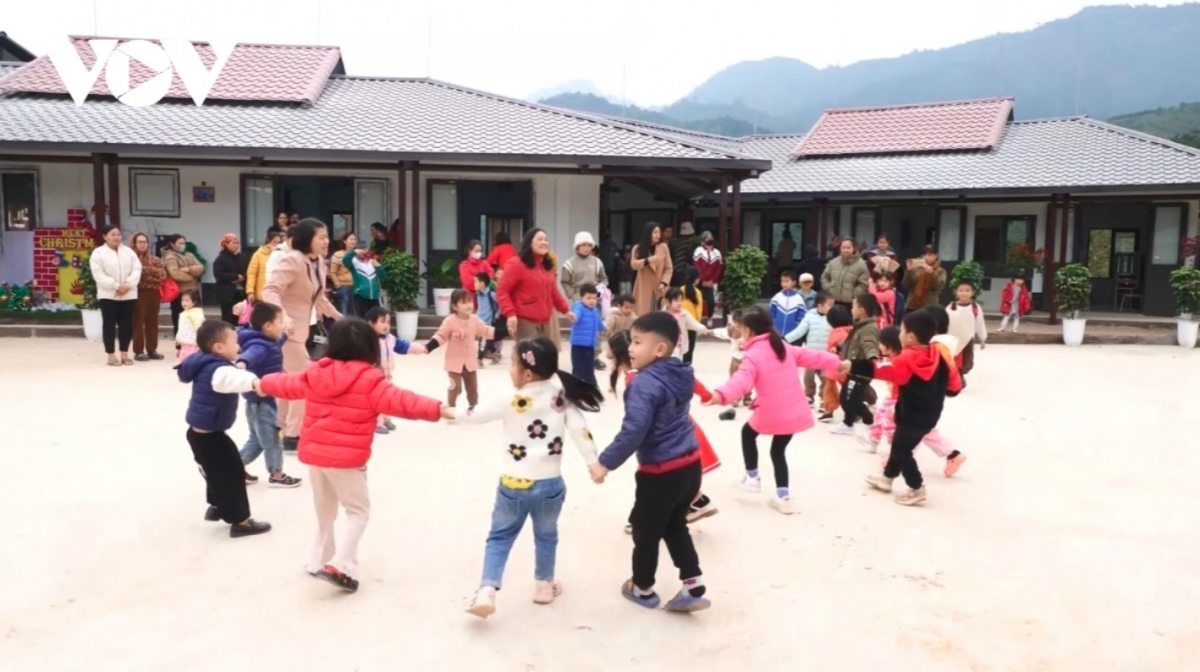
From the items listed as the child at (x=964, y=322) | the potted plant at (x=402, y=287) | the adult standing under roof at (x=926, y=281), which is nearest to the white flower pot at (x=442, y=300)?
the potted plant at (x=402, y=287)

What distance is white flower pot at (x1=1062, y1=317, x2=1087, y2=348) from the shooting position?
14250mm

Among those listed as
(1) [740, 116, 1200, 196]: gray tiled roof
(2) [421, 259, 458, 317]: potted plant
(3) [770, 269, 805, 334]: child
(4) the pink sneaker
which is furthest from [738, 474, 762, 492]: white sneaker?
(1) [740, 116, 1200, 196]: gray tiled roof

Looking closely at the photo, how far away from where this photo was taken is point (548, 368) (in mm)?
3721

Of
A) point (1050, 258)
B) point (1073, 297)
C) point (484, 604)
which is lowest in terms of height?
point (484, 604)

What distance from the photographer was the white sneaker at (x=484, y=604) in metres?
3.57

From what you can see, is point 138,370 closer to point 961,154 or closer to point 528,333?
point 528,333

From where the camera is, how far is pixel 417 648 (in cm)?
349

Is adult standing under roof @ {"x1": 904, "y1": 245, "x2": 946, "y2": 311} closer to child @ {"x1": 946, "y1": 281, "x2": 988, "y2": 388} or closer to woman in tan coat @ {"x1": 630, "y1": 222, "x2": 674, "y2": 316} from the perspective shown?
child @ {"x1": 946, "y1": 281, "x2": 988, "y2": 388}

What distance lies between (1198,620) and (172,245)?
1120cm

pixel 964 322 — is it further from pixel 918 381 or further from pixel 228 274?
pixel 228 274

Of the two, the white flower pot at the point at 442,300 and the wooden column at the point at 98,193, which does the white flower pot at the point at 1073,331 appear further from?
the wooden column at the point at 98,193

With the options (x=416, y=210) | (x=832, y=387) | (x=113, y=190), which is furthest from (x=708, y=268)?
(x=113, y=190)

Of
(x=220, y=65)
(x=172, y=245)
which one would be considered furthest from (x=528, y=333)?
(x=220, y=65)

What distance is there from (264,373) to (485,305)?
5.99 meters
